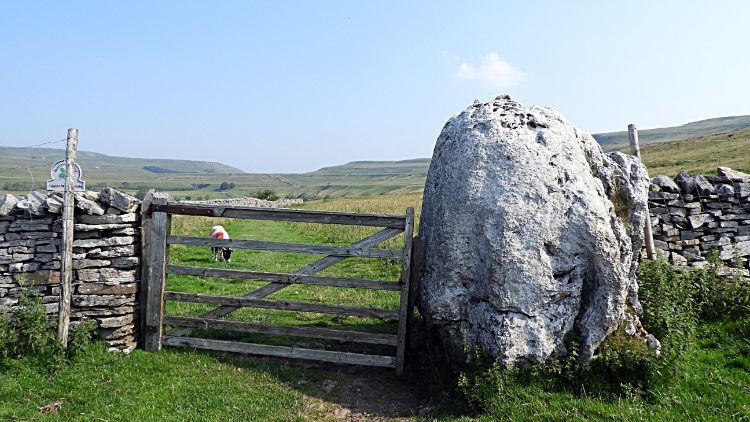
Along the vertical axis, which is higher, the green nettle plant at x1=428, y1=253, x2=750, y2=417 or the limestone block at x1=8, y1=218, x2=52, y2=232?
the limestone block at x1=8, y1=218, x2=52, y2=232

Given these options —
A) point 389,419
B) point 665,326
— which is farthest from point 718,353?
point 389,419

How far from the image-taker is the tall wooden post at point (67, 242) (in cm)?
642

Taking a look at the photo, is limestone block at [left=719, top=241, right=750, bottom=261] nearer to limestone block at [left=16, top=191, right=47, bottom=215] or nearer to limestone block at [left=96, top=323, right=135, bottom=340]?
limestone block at [left=96, top=323, right=135, bottom=340]

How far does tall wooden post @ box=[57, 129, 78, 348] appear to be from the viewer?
21.1 feet

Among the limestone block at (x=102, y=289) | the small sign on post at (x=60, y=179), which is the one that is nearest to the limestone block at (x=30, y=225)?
the small sign on post at (x=60, y=179)

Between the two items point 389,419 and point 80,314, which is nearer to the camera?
point 389,419

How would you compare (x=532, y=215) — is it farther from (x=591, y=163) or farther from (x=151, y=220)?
(x=151, y=220)

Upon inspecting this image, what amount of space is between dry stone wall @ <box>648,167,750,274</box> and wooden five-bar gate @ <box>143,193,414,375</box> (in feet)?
19.9

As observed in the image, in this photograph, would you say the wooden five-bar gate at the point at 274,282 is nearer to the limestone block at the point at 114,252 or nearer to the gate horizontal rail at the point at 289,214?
the gate horizontal rail at the point at 289,214

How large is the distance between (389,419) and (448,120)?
4417mm

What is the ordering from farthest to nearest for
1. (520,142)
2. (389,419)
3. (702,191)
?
(702,191)
(520,142)
(389,419)

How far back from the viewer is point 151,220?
702 cm

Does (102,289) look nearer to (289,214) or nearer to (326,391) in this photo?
(289,214)

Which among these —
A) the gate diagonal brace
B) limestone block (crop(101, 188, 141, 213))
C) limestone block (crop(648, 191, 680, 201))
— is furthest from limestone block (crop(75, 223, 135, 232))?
limestone block (crop(648, 191, 680, 201))
